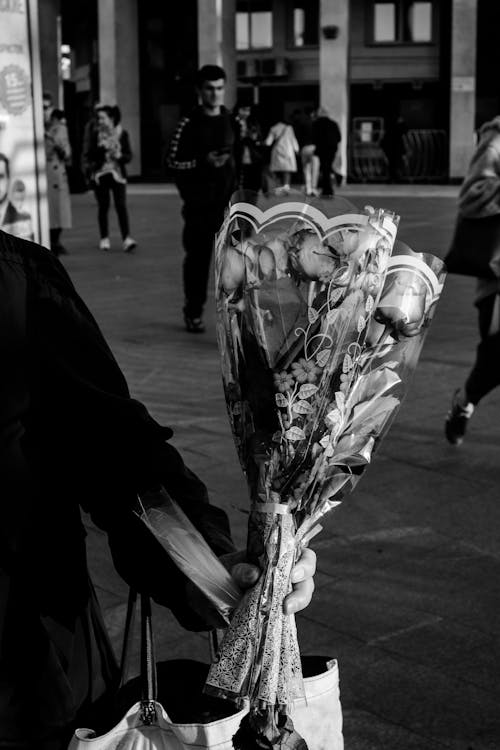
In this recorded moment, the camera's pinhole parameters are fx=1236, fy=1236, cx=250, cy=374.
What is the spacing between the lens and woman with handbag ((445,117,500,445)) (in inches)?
224

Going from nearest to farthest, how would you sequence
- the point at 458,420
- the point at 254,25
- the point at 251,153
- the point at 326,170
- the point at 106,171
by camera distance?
the point at 458,420 < the point at 106,171 < the point at 251,153 < the point at 326,170 < the point at 254,25

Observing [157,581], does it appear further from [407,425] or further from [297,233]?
[407,425]

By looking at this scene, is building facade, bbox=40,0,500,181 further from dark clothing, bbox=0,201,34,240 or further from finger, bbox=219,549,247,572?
finger, bbox=219,549,247,572

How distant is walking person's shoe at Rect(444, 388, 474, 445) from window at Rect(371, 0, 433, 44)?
32.6m

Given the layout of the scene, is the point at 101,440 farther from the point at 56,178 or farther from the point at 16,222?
the point at 56,178

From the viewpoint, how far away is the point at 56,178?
1475cm

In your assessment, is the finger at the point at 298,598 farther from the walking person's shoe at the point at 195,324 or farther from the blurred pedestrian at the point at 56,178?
the blurred pedestrian at the point at 56,178

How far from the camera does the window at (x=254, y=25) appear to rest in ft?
124

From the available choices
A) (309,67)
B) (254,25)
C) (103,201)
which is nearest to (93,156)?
(103,201)

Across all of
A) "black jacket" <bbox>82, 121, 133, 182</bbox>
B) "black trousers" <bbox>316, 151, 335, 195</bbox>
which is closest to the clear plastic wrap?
"black jacket" <bbox>82, 121, 133, 182</bbox>

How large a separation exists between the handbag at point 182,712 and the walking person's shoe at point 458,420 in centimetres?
421

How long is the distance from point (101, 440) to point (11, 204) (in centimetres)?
380

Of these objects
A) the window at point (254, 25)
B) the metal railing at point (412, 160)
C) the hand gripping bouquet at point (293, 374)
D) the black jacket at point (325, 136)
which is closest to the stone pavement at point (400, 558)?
the hand gripping bouquet at point (293, 374)

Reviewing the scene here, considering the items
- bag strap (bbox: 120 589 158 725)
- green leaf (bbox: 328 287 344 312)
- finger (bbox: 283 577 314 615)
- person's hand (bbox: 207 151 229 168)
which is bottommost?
bag strap (bbox: 120 589 158 725)
